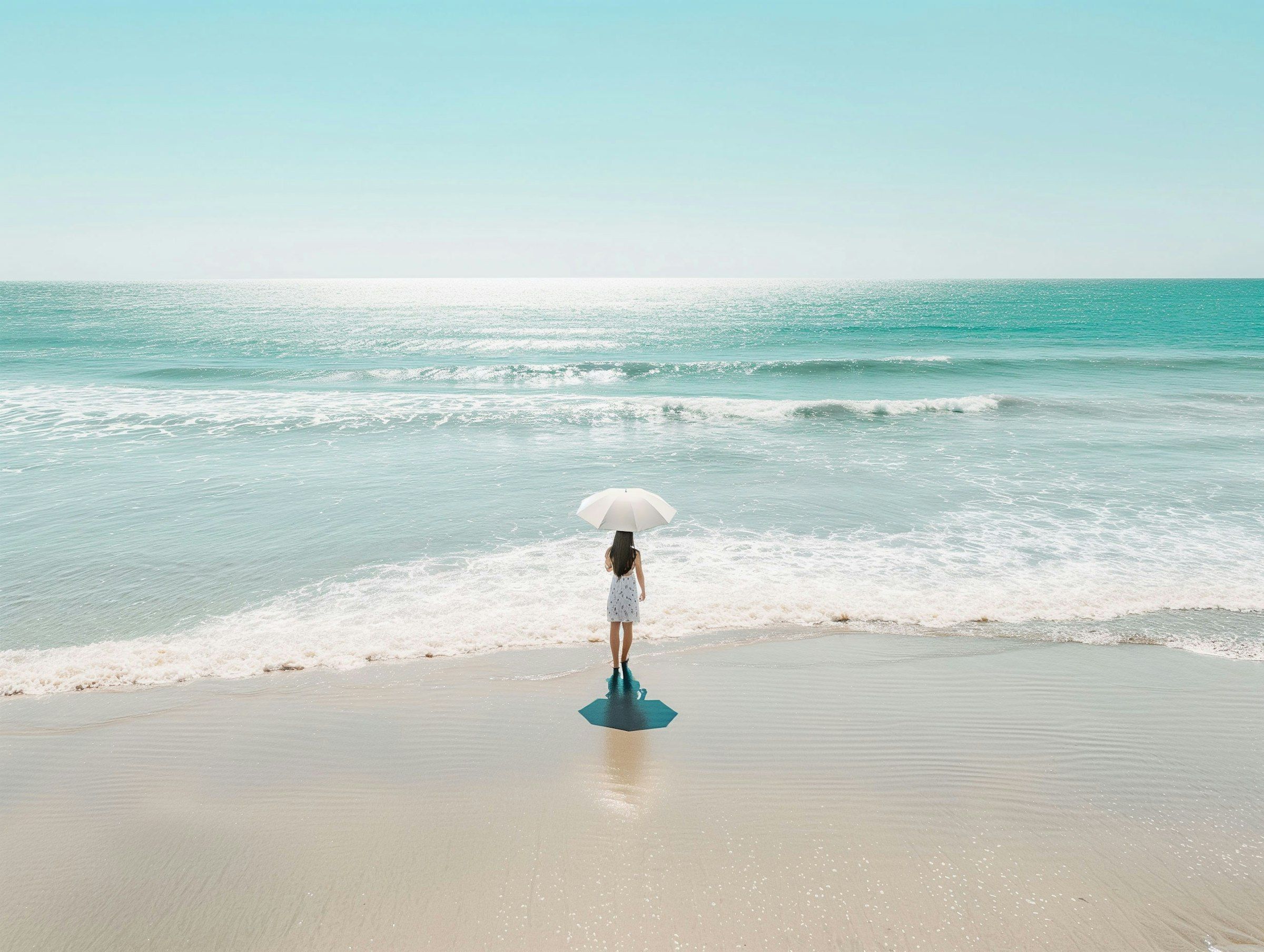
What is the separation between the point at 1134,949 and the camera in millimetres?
4145

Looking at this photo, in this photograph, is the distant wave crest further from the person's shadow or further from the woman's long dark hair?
the person's shadow

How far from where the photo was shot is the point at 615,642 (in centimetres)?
731

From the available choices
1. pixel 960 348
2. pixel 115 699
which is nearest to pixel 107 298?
pixel 960 348

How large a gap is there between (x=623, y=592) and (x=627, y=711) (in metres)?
1.20

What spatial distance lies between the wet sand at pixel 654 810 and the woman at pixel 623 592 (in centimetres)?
47

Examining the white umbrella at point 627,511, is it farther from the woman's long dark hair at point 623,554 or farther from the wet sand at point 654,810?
the wet sand at point 654,810

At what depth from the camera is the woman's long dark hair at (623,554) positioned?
7.21 m

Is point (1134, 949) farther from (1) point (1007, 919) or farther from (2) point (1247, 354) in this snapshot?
(2) point (1247, 354)

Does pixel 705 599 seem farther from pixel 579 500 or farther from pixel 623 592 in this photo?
pixel 579 500

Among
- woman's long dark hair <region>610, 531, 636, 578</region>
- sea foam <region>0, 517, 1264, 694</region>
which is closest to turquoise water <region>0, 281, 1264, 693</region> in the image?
sea foam <region>0, 517, 1264, 694</region>

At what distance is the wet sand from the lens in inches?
171

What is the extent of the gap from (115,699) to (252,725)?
1.80m

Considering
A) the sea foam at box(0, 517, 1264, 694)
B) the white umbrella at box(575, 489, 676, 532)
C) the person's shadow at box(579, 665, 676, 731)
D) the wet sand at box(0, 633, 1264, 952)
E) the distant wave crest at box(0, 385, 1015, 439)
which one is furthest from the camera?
the distant wave crest at box(0, 385, 1015, 439)

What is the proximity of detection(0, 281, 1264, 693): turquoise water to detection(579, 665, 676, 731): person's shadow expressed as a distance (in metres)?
1.37
